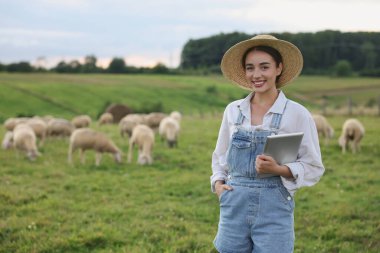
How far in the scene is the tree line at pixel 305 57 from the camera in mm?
11195

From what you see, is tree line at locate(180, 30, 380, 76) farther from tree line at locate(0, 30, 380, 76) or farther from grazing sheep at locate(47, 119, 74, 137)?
grazing sheep at locate(47, 119, 74, 137)

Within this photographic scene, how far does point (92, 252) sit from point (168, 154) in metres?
9.38

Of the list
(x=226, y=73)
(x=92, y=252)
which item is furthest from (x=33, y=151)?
(x=226, y=73)

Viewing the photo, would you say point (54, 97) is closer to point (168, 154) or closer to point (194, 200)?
point (168, 154)

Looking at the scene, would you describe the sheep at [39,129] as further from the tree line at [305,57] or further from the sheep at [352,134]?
the sheep at [352,134]

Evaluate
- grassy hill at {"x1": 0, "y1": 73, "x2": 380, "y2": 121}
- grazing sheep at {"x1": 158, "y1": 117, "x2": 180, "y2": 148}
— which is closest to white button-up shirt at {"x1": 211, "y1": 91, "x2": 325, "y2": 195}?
grazing sheep at {"x1": 158, "y1": 117, "x2": 180, "y2": 148}

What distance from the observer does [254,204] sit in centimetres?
337

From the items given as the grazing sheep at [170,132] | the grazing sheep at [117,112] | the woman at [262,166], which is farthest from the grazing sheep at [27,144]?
the grazing sheep at [117,112]

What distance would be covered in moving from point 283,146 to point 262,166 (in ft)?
0.67

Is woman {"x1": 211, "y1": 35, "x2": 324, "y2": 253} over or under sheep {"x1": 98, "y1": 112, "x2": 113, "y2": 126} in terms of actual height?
over

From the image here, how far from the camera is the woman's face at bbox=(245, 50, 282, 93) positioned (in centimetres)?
349

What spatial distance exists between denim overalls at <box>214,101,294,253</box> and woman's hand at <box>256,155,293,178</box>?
0.43ft

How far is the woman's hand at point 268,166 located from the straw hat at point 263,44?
91 cm

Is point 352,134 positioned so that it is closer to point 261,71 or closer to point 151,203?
point 151,203
